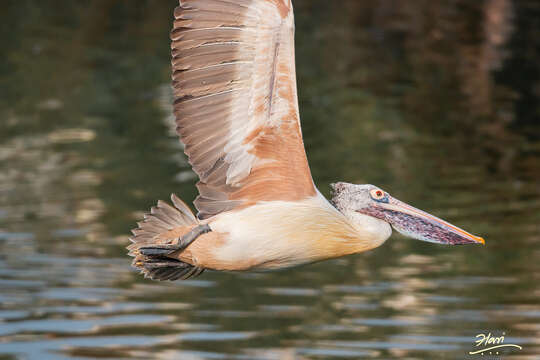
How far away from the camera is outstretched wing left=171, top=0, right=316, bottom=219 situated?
22.7ft

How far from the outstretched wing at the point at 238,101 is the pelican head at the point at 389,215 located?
0.30 m

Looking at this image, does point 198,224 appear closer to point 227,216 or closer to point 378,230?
point 227,216

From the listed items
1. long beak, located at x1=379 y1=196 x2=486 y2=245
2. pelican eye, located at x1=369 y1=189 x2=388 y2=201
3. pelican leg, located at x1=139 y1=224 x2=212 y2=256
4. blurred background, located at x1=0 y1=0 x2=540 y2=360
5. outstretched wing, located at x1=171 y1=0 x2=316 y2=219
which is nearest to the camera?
outstretched wing, located at x1=171 y1=0 x2=316 y2=219

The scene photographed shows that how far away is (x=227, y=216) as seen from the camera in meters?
7.23

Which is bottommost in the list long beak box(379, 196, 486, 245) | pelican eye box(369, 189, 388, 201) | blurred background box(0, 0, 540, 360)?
blurred background box(0, 0, 540, 360)

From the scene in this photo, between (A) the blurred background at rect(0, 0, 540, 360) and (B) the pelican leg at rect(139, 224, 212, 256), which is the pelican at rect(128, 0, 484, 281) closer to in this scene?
(B) the pelican leg at rect(139, 224, 212, 256)

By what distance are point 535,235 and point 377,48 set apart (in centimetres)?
1813

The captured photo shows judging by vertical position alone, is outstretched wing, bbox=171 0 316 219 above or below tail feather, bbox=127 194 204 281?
above

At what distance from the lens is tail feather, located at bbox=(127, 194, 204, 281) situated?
7242 millimetres

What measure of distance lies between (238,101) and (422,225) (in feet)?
4.48

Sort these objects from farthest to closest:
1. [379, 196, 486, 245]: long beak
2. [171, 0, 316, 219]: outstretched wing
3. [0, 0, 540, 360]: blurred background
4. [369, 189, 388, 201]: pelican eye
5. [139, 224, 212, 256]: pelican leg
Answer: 1. [0, 0, 540, 360]: blurred background
2. [369, 189, 388, 201]: pelican eye
3. [379, 196, 486, 245]: long beak
4. [139, 224, 212, 256]: pelican leg
5. [171, 0, 316, 219]: outstretched wing

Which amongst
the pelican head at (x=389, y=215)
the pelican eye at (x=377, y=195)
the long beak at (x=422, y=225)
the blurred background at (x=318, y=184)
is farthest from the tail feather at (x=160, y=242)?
the blurred background at (x=318, y=184)

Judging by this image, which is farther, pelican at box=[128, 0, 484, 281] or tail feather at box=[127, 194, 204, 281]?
tail feather at box=[127, 194, 204, 281]

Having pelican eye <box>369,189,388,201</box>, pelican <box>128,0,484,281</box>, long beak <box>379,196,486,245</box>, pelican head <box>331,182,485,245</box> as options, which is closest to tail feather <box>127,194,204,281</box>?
pelican <box>128,0,484,281</box>
